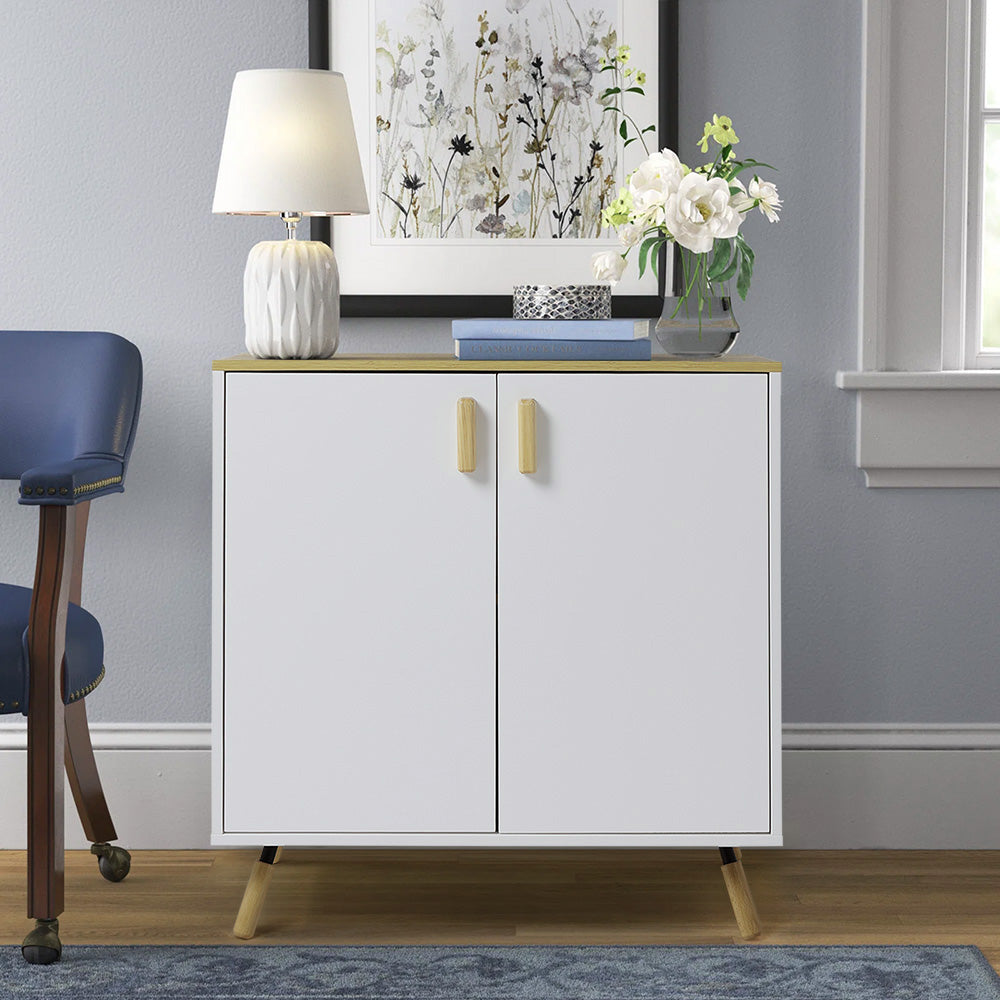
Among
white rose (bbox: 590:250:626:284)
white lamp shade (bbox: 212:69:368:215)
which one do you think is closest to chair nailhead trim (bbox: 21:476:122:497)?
white lamp shade (bbox: 212:69:368:215)

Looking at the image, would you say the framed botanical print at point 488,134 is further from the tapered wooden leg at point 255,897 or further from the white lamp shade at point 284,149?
the tapered wooden leg at point 255,897

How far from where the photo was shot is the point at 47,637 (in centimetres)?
168

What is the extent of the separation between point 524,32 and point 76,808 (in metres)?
1.59

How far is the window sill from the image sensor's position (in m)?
2.14

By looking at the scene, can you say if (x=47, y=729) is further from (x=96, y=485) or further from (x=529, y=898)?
(x=529, y=898)

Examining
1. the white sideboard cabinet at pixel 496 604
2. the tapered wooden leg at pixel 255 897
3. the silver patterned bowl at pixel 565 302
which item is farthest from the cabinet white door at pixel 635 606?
the tapered wooden leg at pixel 255 897

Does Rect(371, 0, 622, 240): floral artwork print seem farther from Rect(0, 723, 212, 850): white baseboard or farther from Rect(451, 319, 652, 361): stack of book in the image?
Rect(0, 723, 212, 850): white baseboard

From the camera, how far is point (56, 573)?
1.68m

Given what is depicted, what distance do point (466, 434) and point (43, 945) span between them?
0.95 metres

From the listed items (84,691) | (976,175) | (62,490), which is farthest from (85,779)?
(976,175)

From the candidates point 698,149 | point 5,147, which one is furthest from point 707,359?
point 5,147

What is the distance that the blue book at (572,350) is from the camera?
5.63ft

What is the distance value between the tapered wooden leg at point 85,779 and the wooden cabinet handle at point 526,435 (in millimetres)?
922

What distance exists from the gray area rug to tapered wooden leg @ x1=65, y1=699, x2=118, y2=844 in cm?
31
